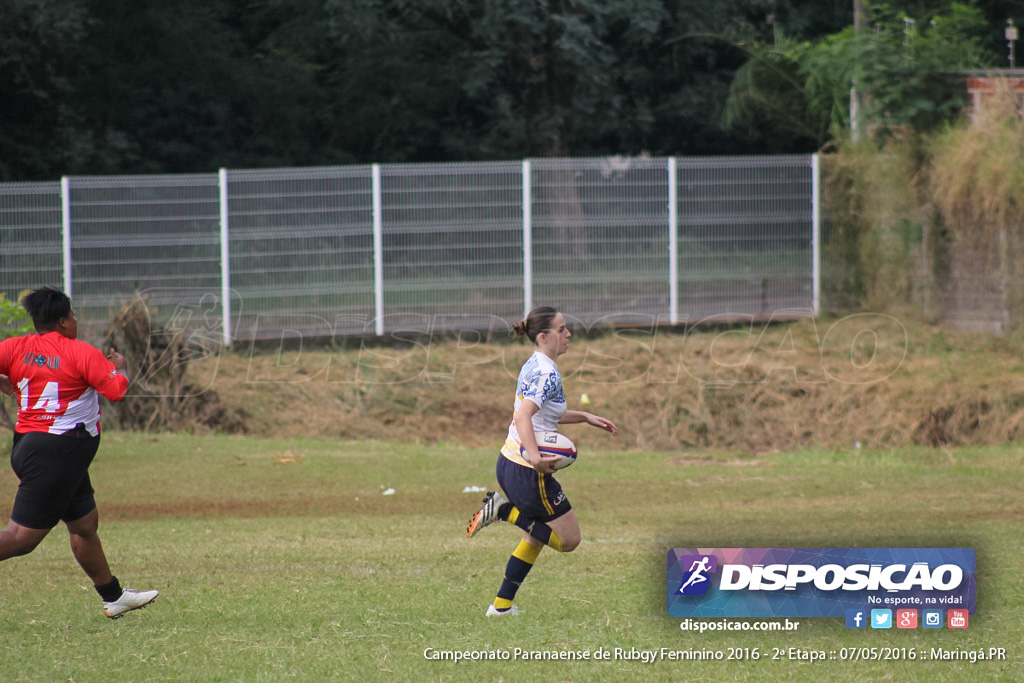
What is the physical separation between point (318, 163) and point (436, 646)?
2759 centimetres

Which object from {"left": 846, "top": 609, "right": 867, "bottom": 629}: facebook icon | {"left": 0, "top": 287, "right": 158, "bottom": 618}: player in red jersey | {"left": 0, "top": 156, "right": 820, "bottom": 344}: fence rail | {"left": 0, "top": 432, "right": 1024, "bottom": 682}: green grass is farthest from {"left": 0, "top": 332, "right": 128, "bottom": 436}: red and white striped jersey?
{"left": 0, "top": 156, "right": 820, "bottom": 344}: fence rail

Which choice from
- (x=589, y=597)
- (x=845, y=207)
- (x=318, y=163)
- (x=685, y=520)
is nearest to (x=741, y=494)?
(x=685, y=520)

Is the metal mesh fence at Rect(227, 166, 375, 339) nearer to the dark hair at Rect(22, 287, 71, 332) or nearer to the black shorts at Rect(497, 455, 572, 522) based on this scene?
the dark hair at Rect(22, 287, 71, 332)

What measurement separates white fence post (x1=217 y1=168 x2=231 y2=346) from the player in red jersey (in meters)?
12.3

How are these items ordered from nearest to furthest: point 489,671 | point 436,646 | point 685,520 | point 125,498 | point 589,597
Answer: point 489,671, point 436,646, point 589,597, point 685,520, point 125,498

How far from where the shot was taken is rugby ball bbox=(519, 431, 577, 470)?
21.8ft

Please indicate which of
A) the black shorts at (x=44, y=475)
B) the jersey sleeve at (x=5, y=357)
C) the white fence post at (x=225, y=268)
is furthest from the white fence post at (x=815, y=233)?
the jersey sleeve at (x=5, y=357)

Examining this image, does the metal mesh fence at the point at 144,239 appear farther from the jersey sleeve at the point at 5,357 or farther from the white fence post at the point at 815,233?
the jersey sleeve at the point at 5,357

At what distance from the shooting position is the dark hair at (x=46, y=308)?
6582mm

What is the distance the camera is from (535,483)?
6684 millimetres

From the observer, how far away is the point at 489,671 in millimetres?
5785

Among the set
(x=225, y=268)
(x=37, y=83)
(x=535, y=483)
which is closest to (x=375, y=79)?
(x=37, y=83)

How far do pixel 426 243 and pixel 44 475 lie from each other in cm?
1311

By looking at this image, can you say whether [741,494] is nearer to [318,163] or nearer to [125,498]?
[125,498]
